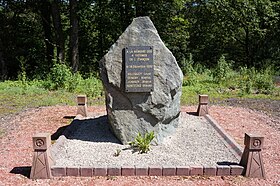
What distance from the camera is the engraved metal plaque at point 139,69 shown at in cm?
562

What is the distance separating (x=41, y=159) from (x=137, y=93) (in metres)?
2.11

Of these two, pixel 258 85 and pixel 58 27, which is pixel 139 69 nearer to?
pixel 258 85

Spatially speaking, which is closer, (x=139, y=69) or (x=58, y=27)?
(x=139, y=69)

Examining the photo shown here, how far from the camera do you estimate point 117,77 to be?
566 cm

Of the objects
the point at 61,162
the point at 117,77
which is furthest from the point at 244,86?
the point at 61,162

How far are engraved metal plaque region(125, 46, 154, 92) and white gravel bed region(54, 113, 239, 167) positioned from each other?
119cm

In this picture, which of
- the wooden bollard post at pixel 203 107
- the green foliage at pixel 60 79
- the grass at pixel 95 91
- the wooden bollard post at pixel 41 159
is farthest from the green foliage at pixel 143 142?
the green foliage at pixel 60 79

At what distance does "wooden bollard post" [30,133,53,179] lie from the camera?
4586mm

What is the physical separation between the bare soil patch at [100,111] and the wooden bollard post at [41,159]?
117mm

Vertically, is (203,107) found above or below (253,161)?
above

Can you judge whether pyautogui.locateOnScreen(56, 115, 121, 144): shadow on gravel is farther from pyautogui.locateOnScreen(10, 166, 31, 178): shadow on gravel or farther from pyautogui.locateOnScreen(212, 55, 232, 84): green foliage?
pyautogui.locateOnScreen(212, 55, 232, 84): green foliage

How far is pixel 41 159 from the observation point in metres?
4.64

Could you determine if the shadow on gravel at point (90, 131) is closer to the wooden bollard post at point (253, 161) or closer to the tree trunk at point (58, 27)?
→ the wooden bollard post at point (253, 161)

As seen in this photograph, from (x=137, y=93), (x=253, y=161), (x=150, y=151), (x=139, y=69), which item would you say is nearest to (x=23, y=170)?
(x=150, y=151)
